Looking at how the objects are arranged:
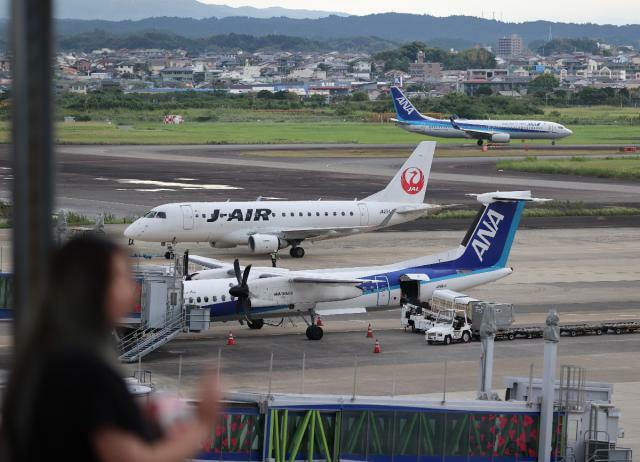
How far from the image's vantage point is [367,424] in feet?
101

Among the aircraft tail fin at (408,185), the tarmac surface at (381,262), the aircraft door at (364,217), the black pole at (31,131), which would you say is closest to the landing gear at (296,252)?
the tarmac surface at (381,262)

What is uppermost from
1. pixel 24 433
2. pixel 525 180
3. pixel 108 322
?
pixel 108 322

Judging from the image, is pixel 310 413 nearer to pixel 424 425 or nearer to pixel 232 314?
pixel 424 425

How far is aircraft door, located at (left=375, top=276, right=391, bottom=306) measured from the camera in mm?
51500

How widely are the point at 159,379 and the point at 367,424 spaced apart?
14157 millimetres

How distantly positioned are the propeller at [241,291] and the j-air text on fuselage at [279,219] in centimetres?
2298

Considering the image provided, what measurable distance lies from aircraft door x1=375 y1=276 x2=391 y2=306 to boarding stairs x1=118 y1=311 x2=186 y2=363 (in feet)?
27.3

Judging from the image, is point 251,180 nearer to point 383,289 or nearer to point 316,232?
point 316,232

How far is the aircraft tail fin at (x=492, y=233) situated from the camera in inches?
2137

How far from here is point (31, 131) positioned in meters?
6.54

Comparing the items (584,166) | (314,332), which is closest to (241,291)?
(314,332)

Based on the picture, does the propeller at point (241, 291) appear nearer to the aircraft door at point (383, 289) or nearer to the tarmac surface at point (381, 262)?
the tarmac surface at point (381, 262)

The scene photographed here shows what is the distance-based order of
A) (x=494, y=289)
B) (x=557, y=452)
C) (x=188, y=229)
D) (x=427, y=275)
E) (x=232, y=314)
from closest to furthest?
(x=557, y=452), (x=232, y=314), (x=427, y=275), (x=494, y=289), (x=188, y=229)

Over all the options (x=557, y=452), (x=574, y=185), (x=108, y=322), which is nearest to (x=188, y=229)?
(x=557, y=452)
